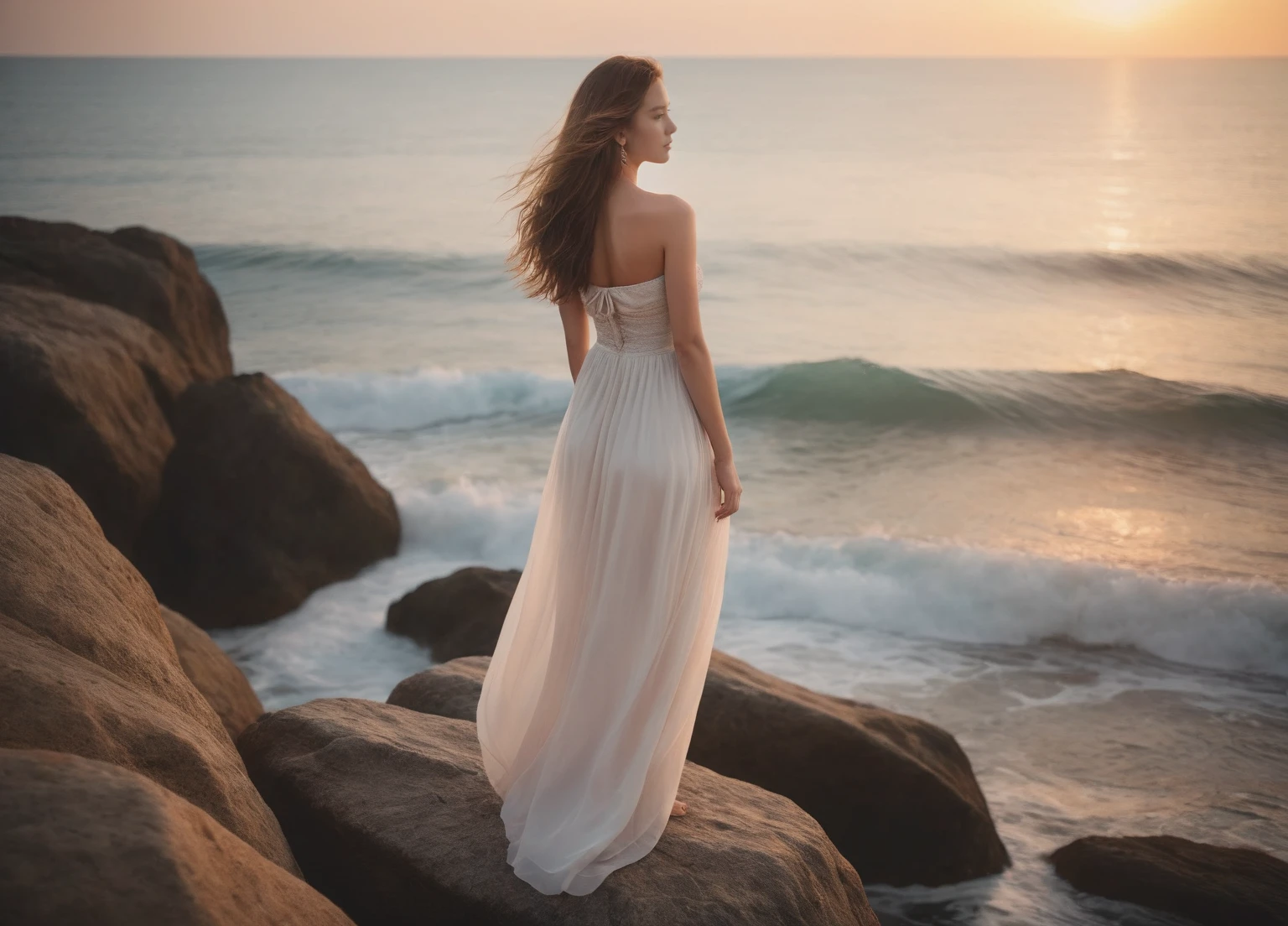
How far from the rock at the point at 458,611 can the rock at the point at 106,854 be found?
454 centimetres

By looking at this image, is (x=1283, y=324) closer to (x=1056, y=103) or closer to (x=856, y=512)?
(x=856, y=512)

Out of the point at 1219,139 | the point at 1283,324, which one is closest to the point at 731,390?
the point at 1283,324

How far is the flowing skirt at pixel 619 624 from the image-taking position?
3.21m

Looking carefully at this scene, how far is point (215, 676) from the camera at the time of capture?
5.24 m

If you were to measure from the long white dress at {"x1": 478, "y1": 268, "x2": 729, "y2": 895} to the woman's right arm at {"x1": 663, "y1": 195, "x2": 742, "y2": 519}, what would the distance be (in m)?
0.05

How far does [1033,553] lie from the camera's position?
30.9 ft

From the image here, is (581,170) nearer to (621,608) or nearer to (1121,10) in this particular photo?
(621,608)

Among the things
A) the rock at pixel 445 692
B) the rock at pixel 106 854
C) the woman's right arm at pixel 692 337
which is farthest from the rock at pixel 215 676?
the woman's right arm at pixel 692 337

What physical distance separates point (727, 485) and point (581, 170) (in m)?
1.07

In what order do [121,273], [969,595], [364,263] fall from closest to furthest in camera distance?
[969,595], [121,273], [364,263]

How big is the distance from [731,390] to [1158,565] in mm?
7431

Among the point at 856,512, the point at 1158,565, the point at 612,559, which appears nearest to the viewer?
the point at 612,559

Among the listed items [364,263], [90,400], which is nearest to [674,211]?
[90,400]

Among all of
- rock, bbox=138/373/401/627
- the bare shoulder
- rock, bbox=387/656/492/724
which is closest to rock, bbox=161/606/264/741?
rock, bbox=387/656/492/724
